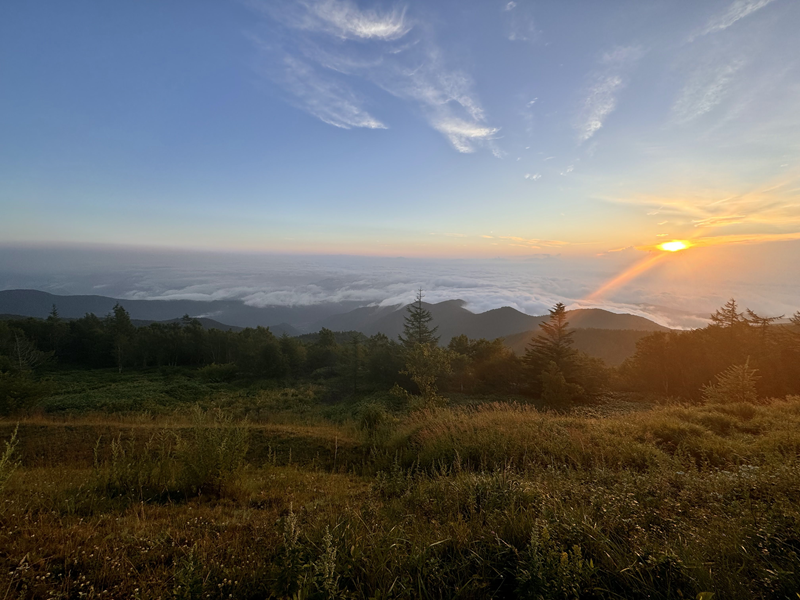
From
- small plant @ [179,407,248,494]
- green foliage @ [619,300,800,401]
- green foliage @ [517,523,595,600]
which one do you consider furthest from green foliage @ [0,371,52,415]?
green foliage @ [619,300,800,401]

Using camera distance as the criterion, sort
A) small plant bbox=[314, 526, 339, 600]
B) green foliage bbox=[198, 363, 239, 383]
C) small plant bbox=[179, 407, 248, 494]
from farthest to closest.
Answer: green foliage bbox=[198, 363, 239, 383] < small plant bbox=[179, 407, 248, 494] < small plant bbox=[314, 526, 339, 600]

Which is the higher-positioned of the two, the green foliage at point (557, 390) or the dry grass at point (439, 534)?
the dry grass at point (439, 534)

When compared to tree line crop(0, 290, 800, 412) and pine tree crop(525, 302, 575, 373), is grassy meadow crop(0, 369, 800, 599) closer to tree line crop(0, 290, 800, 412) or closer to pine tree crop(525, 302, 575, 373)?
tree line crop(0, 290, 800, 412)

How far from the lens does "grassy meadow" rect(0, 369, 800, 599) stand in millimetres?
2256

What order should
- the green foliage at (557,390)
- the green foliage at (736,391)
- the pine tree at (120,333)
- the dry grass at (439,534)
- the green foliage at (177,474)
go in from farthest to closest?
the pine tree at (120,333) < the green foliage at (557,390) < the green foliage at (736,391) < the green foliage at (177,474) < the dry grass at (439,534)

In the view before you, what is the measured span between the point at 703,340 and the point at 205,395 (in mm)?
34523

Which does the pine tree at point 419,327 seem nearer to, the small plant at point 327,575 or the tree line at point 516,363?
the tree line at point 516,363

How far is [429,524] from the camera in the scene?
3.34 meters

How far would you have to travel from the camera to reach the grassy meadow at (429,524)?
2.26 m

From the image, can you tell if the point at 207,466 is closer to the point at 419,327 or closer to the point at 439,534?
the point at 439,534

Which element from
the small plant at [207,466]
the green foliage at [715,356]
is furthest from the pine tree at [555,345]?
the small plant at [207,466]

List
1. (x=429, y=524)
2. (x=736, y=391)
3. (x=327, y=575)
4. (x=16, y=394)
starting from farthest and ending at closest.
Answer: (x=16, y=394), (x=736, y=391), (x=429, y=524), (x=327, y=575)

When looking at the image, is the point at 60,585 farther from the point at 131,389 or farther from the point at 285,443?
→ the point at 131,389

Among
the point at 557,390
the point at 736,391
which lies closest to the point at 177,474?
the point at 736,391
